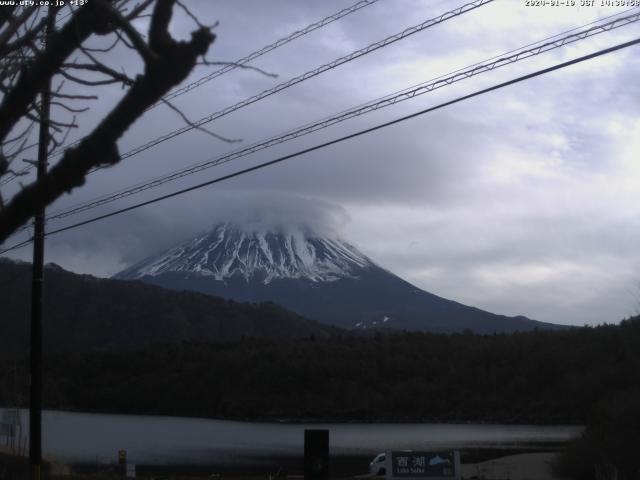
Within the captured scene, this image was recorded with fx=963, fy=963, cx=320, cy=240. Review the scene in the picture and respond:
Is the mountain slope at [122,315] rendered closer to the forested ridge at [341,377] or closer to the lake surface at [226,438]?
the forested ridge at [341,377]

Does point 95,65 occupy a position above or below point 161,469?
above

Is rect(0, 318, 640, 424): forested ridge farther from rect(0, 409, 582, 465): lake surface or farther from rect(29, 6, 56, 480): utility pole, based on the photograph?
rect(29, 6, 56, 480): utility pole

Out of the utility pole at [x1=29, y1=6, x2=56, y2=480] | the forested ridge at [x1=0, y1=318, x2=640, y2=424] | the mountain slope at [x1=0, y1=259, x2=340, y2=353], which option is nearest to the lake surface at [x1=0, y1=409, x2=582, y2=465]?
the forested ridge at [x1=0, y1=318, x2=640, y2=424]

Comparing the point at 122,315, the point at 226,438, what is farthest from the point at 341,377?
the point at 122,315

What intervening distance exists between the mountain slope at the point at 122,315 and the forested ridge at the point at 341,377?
20.5 meters

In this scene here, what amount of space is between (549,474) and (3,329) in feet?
339

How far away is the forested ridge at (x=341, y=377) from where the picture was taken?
10262cm

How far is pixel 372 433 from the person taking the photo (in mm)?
79812

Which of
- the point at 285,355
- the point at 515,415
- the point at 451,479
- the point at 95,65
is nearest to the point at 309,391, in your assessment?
the point at 285,355

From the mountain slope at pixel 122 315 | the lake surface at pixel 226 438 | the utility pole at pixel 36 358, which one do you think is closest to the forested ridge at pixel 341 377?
the lake surface at pixel 226 438

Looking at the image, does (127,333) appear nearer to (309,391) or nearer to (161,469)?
(309,391)

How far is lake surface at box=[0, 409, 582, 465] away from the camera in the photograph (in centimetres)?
5538

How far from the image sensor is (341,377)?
Answer: 114 metres

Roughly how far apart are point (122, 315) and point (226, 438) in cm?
8346
